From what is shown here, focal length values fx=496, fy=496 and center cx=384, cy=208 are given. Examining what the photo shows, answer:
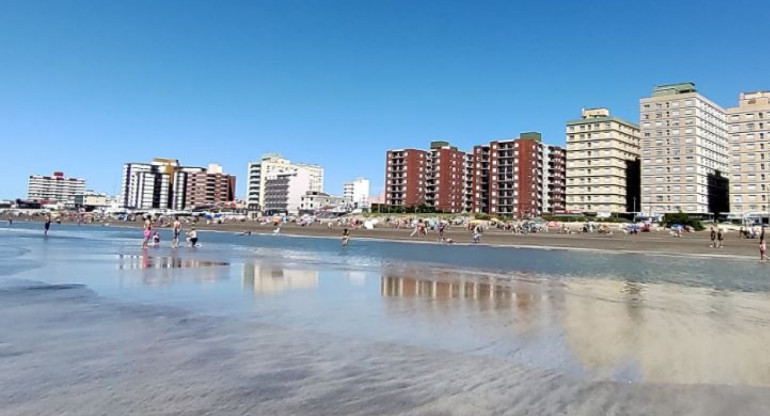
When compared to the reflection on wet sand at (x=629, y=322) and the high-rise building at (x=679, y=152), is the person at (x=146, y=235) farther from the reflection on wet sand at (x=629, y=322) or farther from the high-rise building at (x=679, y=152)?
the high-rise building at (x=679, y=152)

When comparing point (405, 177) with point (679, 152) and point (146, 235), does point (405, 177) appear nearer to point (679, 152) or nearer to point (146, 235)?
point (679, 152)

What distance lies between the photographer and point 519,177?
12356 cm

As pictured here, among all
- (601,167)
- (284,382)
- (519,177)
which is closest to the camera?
(284,382)

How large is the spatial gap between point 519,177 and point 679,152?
35350 millimetres

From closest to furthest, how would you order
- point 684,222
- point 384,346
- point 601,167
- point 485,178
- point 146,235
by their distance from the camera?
1. point 384,346
2. point 146,235
3. point 684,222
4. point 601,167
5. point 485,178

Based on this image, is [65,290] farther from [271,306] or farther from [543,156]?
[543,156]

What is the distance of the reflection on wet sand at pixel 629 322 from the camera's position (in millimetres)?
6848

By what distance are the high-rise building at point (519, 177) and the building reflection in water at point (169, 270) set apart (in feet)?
340

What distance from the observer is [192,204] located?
200 meters

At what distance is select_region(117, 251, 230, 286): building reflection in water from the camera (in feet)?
51.8

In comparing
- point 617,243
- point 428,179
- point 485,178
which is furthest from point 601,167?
point 617,243

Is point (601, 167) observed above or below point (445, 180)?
above

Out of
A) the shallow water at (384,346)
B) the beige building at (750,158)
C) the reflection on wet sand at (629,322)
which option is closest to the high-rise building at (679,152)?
the beige building at (750,158)

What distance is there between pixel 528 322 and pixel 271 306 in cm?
561
